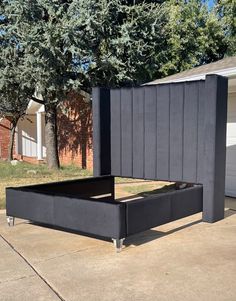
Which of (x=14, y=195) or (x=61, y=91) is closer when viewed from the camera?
(x=14, y=195)

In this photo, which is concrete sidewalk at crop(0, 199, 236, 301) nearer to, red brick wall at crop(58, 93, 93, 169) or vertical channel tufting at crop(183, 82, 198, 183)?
vertical channel tufting at crop(183, 82, 198, 183)

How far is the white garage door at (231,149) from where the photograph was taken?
32.2ft

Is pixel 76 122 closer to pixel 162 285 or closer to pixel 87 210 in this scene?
pixel 87 210

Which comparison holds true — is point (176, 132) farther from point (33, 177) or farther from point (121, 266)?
point (33, 177)

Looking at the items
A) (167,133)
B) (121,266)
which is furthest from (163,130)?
(121,266)

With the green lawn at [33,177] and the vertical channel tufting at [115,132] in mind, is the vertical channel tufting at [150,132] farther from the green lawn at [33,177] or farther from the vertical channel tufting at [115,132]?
the green lawn at [33,177]

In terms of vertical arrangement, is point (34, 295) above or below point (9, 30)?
below

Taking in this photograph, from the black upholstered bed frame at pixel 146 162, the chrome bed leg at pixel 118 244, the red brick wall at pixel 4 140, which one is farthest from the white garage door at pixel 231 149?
the red brick wall at pixel 4 140

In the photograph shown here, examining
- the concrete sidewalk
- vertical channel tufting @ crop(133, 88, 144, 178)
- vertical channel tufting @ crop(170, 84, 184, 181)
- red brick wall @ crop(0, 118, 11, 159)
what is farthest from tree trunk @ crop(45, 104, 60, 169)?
red brick wall @ crop(0, 118, 11, 159)

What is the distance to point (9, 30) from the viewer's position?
46.6 ft

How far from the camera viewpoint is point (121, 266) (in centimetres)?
488

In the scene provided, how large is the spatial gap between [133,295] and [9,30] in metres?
12.3

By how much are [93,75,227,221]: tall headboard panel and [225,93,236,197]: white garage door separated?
278 centimetres

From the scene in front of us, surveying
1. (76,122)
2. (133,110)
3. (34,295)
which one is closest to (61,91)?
(76,122)
